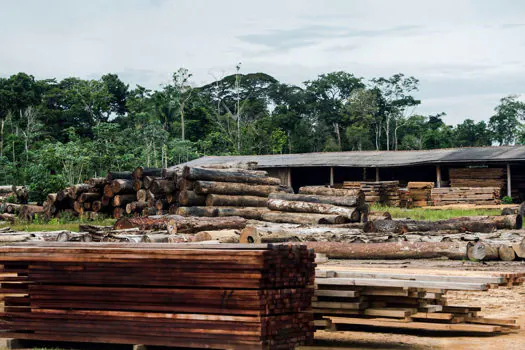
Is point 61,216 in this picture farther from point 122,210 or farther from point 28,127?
point 28,127

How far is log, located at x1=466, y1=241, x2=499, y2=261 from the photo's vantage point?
16125 millimetres

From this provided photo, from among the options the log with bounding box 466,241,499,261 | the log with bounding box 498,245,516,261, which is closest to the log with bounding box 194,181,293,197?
the log with bounding box 466,241,499,261

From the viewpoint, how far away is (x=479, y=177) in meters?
38.7

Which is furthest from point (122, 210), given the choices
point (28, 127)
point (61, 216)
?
point (28, 127)

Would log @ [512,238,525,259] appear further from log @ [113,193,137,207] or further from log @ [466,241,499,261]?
log @ [113,193,137,207]

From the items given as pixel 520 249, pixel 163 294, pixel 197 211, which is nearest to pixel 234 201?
pixel 197 211

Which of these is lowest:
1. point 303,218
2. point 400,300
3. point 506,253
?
point 506,253

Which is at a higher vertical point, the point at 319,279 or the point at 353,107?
the point at 353,107

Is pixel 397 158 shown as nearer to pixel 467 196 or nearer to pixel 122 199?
pixel 467 196

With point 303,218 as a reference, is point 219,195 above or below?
above

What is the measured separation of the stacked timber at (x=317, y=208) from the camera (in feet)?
78.4

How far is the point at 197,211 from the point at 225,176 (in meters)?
2.67

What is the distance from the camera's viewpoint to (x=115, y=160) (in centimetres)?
4581

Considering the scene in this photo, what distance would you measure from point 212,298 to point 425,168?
116 ft
